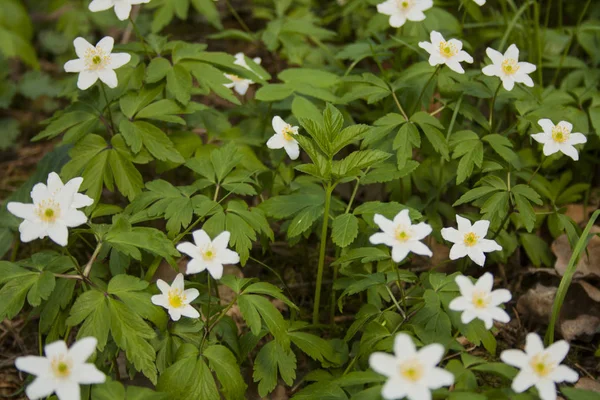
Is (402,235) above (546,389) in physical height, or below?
above

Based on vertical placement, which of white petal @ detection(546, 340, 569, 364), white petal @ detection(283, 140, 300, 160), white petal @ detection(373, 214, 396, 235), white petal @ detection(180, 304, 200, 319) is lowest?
white petal @ detection(546, 340, 569, 364)

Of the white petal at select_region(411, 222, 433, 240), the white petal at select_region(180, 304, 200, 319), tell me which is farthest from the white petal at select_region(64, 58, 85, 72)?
the white petal at select_region(411, 222, 433, 240)

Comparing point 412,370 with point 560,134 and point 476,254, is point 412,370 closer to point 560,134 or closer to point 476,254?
point 476,254

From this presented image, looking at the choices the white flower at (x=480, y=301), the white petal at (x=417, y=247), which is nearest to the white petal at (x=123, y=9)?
the white petal at (x=417, y=247)

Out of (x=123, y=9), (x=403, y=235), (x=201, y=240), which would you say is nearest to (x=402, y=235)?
(x=403, y=235)

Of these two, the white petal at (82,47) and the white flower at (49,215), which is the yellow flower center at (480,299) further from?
the white petal at (82,47)

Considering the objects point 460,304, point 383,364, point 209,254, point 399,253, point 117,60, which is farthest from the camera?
point 117,60

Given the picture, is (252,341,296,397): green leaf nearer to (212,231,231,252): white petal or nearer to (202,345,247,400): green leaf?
(202,345,247,400): green leaf
